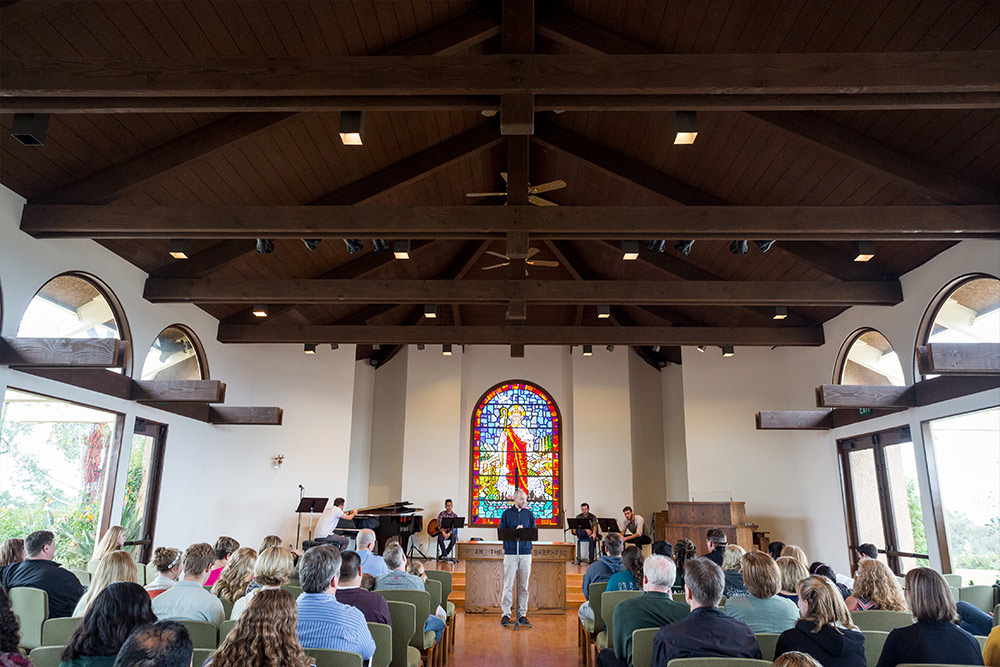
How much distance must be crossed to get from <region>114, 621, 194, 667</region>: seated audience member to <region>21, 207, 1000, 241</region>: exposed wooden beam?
411 centimetres

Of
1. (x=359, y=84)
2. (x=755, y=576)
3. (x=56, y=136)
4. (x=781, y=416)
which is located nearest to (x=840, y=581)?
(x=755, y=576)

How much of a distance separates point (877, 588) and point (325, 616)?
2896 mm

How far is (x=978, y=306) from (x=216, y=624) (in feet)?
22.7

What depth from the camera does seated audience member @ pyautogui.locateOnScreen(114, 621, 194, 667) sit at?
69.7 inches

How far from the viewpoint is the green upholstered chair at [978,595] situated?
462 centimetres

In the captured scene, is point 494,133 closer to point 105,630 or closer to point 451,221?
point 451,221

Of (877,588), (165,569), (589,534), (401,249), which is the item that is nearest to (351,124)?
(401,249)

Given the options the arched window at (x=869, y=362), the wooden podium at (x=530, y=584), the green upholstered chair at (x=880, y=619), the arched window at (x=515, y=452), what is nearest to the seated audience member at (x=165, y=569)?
the green upholstered chair at (x=880, y=619)

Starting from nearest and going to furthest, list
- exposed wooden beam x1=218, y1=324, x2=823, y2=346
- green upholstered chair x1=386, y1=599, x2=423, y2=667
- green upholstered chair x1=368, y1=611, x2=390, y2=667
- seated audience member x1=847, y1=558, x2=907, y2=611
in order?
green upholstered chair x1=368, y1=611, x2=390, y2=667 → seated audience member x1=847, y1=558, x2=907, y2=611 → green upholstered chair x1=386, y1=599, x2=423, y2=667 → exposed wooden beam x1=218, y1=324, x2=823, y2=346

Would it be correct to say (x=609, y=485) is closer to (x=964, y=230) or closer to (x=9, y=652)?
(x=964, y=230)

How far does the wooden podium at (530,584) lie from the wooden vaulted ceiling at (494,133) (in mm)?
4133

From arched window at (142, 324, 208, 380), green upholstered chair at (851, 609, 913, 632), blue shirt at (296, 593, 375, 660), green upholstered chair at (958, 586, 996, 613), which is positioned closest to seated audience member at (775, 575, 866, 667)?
green upholstered chair at (851, 609, 913, 632)

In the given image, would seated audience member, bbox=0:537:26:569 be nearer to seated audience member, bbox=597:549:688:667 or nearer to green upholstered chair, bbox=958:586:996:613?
seated audience member, bbox=597:549:688:667

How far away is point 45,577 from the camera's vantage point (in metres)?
3.86
